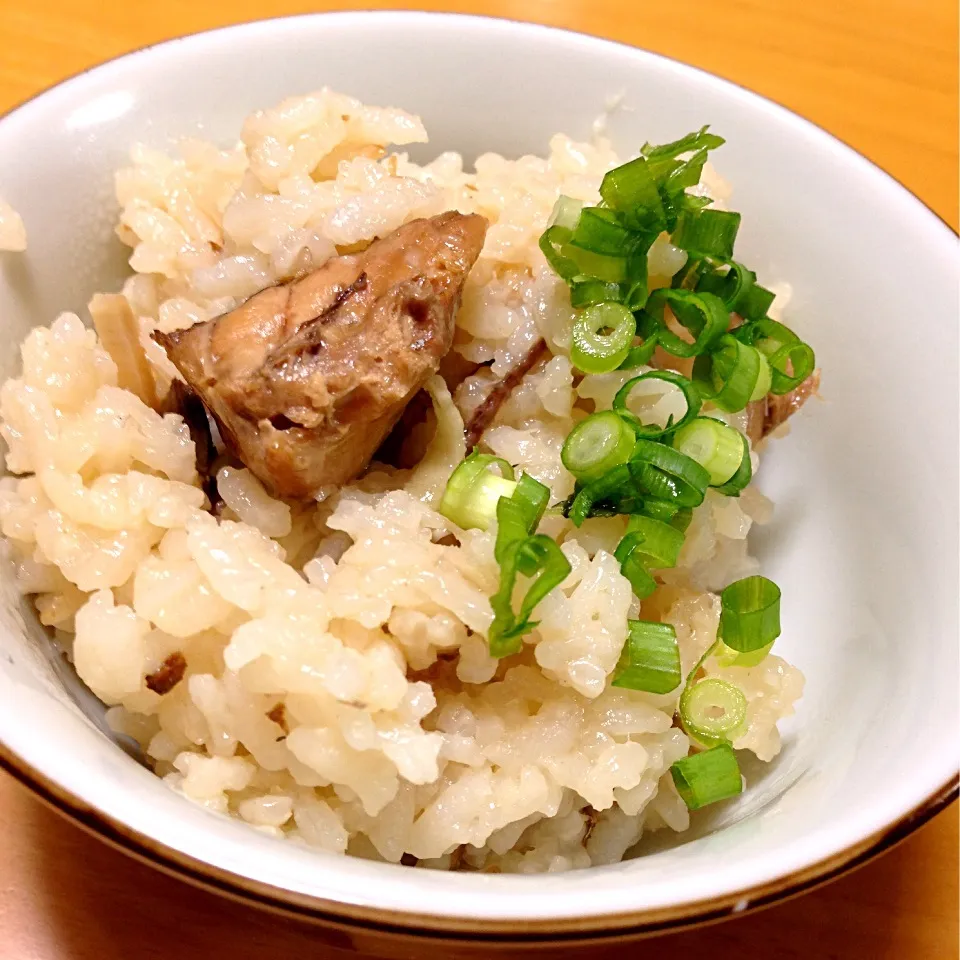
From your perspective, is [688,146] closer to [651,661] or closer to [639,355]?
[639,355]

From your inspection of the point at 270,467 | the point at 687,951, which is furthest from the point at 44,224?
the point at 687,951

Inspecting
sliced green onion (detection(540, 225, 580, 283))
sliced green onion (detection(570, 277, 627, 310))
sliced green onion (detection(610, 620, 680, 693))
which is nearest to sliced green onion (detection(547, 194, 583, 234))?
sliced green onion (detection(540, 225, 580, 283))

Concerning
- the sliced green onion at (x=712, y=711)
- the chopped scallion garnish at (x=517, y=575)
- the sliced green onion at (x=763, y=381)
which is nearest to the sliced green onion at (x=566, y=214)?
the sliced green onion at (x=763, y=381)

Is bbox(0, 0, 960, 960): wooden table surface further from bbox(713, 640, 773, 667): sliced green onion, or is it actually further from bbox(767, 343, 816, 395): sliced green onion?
bbox(767, 343, 816, 395): sliced green onion

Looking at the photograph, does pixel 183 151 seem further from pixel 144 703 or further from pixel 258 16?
pixel 258 16

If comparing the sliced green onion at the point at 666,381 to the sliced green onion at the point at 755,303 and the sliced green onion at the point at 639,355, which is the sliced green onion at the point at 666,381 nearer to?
the sliced green onion at the point at 639,355

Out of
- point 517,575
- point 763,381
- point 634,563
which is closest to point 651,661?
point 634,563
